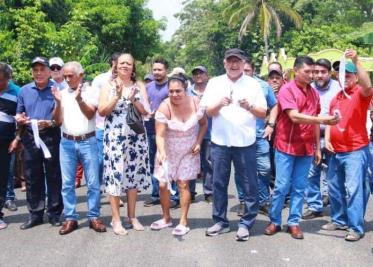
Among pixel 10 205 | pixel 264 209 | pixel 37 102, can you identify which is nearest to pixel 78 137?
pixel 37 102

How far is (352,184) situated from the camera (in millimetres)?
5152

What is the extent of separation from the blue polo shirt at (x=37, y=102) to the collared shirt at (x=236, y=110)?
1.79m

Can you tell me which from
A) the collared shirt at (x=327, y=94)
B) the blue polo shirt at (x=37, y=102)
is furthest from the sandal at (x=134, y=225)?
the collared shirt at (x=327, y=94)

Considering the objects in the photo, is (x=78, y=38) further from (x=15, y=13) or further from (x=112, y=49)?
(x=112, y=49)

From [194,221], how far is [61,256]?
1769 millimetres

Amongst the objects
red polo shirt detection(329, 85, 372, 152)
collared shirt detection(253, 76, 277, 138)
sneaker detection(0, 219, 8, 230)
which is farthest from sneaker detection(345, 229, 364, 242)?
sneaker detection(0, 219, 8, 230)

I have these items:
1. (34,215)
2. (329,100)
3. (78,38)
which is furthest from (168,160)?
(78,38)

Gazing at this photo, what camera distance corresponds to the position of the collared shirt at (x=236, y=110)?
199 inches

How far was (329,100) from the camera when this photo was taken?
6.04m

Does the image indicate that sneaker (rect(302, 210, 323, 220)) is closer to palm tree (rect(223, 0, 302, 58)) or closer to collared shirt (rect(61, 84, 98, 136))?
collared shirt (rect(61, 84, 98, 136))

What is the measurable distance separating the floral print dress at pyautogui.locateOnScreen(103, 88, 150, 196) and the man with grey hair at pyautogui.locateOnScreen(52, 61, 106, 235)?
18cm

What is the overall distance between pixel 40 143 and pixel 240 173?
222cm

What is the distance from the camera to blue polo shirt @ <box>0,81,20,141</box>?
5688mm

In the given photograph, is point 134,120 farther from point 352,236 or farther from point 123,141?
point 352,236
